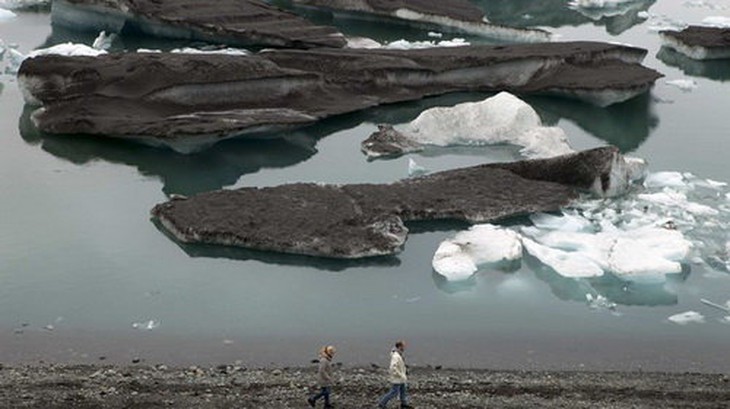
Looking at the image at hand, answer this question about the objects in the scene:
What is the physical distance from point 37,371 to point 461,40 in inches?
1054

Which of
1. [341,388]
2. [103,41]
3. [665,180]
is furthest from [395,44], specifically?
[341,388]

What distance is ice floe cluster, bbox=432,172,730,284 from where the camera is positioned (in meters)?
18.7

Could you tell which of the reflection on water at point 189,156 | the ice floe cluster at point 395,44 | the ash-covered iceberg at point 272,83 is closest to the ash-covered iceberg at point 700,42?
the ash-covered iceberg at point 272,83

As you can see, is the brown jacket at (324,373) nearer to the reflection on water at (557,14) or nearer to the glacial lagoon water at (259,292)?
the glacial lagoon water at (259,292)

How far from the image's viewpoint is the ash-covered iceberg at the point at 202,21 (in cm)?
3478

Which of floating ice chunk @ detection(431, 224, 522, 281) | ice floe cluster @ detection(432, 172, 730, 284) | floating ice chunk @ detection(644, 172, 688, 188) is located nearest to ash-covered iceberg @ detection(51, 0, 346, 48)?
floating ice chunk @ detection(644, 172, 688, 188)

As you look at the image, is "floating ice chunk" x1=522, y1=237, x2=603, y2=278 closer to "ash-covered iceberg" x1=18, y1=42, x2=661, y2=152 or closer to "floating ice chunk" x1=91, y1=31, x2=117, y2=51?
"ash-covered iceberg" x1=18, y1=42, x2=661, y2=152

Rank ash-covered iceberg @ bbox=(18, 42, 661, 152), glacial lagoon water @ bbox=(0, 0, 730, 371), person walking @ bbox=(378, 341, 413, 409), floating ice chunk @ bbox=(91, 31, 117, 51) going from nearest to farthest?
person walking @ bbox=(378, 341, 413, 409)
glacial lagoon water @ bbox=(0, 0, 730, 371)
ash-covered iceberg @ bbox=(18, 42, 661, 152)
floating ice chunk @ bbox=(91, 31, 117, 51)

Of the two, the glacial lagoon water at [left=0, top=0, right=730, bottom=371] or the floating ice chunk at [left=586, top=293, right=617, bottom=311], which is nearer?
the glacial lagoon water at [left=0, top=0, right=730, bottom=371]

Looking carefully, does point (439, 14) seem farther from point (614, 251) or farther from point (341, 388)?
point (341, 388)

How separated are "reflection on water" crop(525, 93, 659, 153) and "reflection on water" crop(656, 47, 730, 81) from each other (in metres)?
5.42

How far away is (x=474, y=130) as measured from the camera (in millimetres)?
26125

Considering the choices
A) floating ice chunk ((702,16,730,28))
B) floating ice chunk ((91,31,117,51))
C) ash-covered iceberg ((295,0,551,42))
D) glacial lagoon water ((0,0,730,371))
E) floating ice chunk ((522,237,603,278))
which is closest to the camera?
glacial lagoon water ((0,0,730,371))

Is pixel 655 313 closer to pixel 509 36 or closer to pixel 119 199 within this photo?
pixel 119 199
